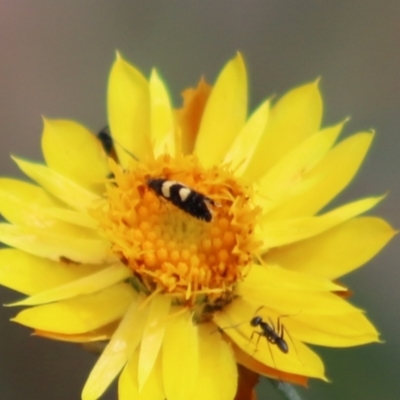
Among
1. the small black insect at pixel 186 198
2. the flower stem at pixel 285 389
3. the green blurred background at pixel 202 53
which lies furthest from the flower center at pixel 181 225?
the green blurred background at pixel 202 53

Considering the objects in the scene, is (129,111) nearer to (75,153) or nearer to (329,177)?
(75,153)

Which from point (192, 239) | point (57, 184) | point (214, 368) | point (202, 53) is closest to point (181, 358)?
point (214, 368)

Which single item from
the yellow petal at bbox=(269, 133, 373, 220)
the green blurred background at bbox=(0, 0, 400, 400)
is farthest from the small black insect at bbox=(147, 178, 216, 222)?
the green blurred background at bbox=(0, 0, 400, 400)

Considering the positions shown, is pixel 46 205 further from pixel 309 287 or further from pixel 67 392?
pixel 67 392

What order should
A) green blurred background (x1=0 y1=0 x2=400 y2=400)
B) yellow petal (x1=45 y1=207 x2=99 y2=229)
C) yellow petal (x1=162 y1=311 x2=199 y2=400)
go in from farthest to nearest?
green blurred background (x1=0 y1=0 x2=400 y2=400)
yellow petal (x1=45 y1=207 x2=99 y2=229)
yellow petal (x1=162 y1=311 x2=199 y2=400)

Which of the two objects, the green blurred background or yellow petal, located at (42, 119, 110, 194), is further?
the green blurred background

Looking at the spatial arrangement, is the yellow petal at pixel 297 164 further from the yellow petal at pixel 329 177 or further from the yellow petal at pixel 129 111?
the yellow petal at pixel 129 111

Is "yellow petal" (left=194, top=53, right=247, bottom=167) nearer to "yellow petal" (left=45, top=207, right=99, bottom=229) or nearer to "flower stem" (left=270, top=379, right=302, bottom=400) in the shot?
"yellow petal" (left=45, top=207, right=99, bottom=229)
